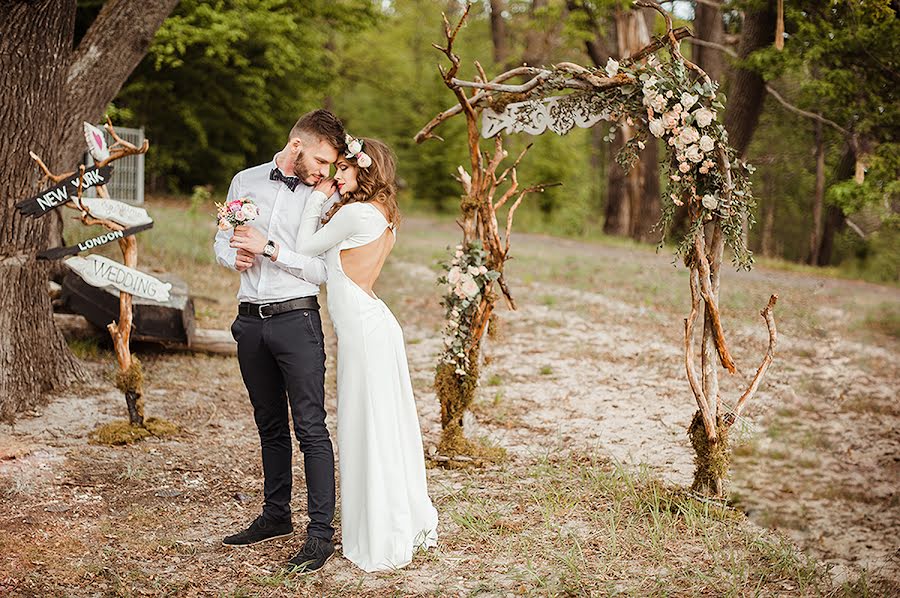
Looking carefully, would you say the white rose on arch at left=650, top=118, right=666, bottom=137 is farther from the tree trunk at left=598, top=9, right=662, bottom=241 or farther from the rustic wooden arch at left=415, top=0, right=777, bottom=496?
the tree trunk at left=598, top=9, right=662, bottom=241

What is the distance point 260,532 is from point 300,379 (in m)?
0.91

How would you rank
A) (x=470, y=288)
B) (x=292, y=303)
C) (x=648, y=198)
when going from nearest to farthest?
(x=292, y=303) → (x=470, y=288) → (x=648, y=198)

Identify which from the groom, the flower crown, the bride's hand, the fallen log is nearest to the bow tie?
the groom

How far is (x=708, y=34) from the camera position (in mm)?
18938

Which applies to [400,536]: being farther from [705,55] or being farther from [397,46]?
[397,46]

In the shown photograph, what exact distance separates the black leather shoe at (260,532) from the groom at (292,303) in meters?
0.37

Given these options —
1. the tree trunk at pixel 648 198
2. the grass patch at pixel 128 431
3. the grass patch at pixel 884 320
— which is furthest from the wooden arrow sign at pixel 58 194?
the tree trunk at pixel 648 198

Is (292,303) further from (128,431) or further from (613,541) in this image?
(128,431)

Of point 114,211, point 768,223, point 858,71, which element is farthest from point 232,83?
point 114,211

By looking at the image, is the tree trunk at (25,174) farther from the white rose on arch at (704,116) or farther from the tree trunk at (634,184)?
the tree trunk at (634,184)

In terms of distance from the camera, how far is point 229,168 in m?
26.5

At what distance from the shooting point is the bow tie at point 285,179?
411cm

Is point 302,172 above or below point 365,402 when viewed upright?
above

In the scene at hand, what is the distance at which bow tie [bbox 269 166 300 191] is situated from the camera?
4113 millimetres
